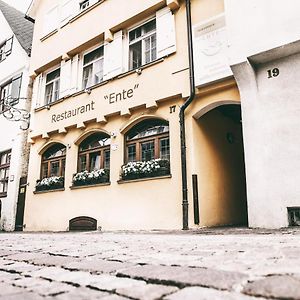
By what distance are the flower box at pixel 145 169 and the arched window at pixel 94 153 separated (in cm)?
119

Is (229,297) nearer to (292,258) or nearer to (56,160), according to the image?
(292,258)

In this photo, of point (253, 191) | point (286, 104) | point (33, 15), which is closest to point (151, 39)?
point (286, 104)

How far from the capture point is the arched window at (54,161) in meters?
11.9

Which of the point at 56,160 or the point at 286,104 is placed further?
the point at 56,160

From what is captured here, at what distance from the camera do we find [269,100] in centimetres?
679

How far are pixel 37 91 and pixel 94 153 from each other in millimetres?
4672

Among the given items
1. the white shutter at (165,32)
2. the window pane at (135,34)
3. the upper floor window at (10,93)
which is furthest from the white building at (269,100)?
the upper floor window at (10,93)

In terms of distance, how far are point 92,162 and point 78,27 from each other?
530 cm

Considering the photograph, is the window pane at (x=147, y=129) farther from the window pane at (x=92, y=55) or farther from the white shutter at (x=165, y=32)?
the window pane at (x=92, y=55)

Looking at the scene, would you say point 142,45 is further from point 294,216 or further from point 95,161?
point 294,216

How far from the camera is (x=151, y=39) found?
33.2 feet

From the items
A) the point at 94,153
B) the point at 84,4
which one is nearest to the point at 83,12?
the point at 84,4

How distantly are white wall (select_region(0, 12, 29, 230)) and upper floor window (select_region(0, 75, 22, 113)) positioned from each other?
0.24 metres

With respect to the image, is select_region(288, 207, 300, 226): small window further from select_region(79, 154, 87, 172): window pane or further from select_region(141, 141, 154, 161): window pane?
select_region(79, 154, 87, 172): window pane
